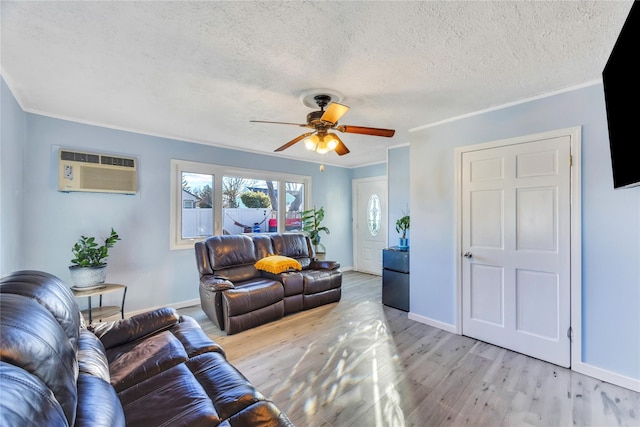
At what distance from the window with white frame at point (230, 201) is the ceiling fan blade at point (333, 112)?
266 cm

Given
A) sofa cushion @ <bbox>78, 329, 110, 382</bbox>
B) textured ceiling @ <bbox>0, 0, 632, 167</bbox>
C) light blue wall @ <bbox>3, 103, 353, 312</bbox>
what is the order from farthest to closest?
light blue wall @ <bbox>3, 103, 353, 312</bbox>, textured ceiling @ <bbox>0, 0, 632, 167</bbox>, sofa cushion @ <bbox>78, 329, 110, 382</bbox>

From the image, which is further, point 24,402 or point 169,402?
point 169,402

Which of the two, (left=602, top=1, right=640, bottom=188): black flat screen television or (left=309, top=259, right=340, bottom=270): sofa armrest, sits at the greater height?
(left=602, top=1, right=640, bottom=188): black flat screen television

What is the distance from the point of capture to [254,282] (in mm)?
3490

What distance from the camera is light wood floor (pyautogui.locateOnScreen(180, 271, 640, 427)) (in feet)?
5.81

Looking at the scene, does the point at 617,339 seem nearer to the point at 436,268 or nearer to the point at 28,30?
the point at 436,268

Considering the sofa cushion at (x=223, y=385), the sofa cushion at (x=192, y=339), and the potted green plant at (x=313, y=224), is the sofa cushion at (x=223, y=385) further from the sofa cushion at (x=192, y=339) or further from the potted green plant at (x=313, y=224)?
the potted green plant at (x=313, y=224)

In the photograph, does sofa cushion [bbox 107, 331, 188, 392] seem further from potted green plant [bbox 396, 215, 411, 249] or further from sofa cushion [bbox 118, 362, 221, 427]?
potted green plant [bbox 396, 215, 411, 249]

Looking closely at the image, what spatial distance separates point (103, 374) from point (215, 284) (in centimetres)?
175

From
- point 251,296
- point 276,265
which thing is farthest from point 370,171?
point 251,296

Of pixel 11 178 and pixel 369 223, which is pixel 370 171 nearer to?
pixel 369 223

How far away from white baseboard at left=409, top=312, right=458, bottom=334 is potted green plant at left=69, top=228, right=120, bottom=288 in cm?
362

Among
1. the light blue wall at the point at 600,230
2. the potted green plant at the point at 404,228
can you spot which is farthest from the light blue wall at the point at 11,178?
the light blue wall at the point at 600,230

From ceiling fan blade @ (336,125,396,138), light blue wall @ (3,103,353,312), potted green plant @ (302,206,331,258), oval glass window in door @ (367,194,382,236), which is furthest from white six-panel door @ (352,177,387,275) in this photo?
ceiling fan blade @ (336,125,396,138)
